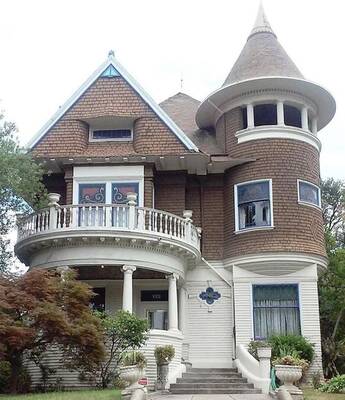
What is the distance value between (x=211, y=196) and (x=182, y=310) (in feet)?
13.7

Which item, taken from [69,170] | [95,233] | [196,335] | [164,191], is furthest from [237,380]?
[69,170]

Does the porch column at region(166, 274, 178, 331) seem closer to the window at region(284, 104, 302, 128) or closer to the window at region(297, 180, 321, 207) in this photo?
the window at region(297, 180, 321, 207)

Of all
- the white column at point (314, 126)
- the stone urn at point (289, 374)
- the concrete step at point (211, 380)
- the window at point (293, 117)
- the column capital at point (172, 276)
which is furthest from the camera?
the white column at point (314, 126)

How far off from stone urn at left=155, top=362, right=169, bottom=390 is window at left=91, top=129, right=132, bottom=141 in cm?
887

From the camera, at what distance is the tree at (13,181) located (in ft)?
59.3

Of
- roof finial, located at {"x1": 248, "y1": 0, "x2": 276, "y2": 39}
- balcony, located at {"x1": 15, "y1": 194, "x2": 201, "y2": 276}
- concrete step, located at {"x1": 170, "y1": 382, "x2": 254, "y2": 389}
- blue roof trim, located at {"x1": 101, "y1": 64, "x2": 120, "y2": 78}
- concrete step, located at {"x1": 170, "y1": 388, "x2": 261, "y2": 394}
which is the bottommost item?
concrete step, located at {"x1": 170, "y1": 388, "x2": 261, "y2": 394}

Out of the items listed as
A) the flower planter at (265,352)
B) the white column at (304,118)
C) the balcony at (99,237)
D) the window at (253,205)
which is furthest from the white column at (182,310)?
the white column at (304,118)

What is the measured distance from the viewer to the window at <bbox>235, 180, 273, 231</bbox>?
21.7m

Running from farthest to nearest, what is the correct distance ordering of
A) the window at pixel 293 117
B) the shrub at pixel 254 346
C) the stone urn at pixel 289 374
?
the window at pixel 293 117 < the shrub at pixel 254 346 < the stone urn at pixel 289 374

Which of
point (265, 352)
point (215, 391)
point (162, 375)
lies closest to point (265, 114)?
point (265, 352)

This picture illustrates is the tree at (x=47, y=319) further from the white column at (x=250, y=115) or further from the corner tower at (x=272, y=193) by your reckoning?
the white column at (x=250, y=115)

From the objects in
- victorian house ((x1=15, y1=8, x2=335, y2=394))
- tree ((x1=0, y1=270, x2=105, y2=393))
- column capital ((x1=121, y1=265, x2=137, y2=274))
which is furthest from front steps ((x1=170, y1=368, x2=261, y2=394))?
column capital ((x1=121, y1=265, x2=137, y2=274))

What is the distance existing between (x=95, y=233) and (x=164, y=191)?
4.71 metres

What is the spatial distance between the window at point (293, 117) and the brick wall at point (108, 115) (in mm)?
4016
